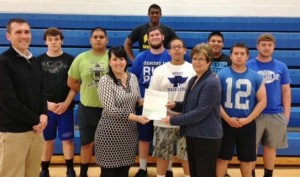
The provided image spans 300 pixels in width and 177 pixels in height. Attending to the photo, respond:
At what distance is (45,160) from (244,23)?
12.7 feet

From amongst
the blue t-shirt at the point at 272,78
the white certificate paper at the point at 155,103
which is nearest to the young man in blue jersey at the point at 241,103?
the blue t-shirt at the point at 272,78

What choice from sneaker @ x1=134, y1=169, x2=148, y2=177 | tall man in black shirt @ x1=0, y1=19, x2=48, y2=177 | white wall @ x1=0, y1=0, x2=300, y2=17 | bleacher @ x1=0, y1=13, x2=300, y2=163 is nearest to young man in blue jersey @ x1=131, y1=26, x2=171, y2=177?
sneaker @ x1=134, y1=169, x2=148, y2=177

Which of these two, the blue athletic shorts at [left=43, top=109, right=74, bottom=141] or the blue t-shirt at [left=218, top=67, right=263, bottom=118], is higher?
the blue t-shirt at [left=218, top=67, right=263, bottom=118]

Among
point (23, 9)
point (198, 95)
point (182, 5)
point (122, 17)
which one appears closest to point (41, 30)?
point (23, 9)

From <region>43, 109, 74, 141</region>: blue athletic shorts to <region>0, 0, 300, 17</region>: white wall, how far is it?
10.1ft

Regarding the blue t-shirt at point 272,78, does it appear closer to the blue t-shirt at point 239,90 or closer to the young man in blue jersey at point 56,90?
the blue t-shirt at point 239,90

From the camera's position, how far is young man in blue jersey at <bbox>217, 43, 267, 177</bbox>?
2.55 metres

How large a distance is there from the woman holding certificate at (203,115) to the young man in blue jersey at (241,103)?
351 mm

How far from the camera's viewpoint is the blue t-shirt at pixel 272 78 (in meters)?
2.77

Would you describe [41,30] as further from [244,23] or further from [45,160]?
[244,23]

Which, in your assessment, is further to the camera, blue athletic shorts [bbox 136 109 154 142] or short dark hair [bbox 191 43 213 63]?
blue athletic shorts [bbox 136 109 154 142]

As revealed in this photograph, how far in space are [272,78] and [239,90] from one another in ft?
1.34

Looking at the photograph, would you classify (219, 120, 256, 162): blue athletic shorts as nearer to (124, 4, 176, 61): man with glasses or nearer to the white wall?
(124, 4, 176, 61): man with glasses

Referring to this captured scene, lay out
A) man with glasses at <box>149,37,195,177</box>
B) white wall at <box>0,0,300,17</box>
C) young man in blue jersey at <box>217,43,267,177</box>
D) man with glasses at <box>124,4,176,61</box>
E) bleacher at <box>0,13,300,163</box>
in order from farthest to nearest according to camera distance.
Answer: white wall at <box>0,0,300,17</box>, bleacher at <box>0,13,300,163</box>, man with glasses at <box>124,4,176,61</box>, man with glasses at <box>149,37,195,177</box>, young man in blue jersey at <box>217,43,267,177</box>
